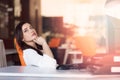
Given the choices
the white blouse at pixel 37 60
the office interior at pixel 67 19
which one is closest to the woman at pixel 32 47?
the white blouse at pixel 37 60

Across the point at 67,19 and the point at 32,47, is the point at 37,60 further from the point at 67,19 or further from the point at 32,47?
the point at 67,19

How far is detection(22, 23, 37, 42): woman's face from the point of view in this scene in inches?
118

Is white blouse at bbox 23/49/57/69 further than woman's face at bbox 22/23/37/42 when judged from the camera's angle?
No

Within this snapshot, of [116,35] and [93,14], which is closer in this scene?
[116,35]

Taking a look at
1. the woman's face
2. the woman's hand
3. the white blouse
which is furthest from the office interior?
the white blouse

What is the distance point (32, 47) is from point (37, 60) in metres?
0.28

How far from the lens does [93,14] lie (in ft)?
36.4

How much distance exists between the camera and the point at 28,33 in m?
3.01

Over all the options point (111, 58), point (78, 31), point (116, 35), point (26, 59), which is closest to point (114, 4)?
point (111, 58)

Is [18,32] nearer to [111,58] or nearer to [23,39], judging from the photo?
[23,39]

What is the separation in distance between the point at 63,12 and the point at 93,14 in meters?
1.02

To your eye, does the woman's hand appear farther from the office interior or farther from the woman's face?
the office interior

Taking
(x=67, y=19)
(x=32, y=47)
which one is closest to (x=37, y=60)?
(x=32, y=47)

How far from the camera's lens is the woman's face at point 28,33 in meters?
2.99
